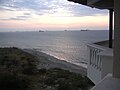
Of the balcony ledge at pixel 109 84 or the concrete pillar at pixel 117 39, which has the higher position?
the concrete pillar at pixel 117 39

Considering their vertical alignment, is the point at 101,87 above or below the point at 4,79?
above

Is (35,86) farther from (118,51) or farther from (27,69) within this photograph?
(118,51)

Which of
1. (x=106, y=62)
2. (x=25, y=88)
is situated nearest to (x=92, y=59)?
(x=106, y=62)

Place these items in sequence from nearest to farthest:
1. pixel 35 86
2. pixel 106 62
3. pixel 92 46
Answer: pixel 106 62 < pixel 92 46 < pixel 35 86

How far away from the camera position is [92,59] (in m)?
8.01

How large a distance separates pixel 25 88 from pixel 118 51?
10.9 meters

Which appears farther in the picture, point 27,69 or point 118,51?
point 27,69

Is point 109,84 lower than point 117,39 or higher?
lower

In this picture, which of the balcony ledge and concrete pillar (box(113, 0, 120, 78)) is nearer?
the balcony ledge

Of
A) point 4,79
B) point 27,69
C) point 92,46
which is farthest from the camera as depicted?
point 27,69

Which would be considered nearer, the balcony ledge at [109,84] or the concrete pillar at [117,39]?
the balcony ledge at [109,84]

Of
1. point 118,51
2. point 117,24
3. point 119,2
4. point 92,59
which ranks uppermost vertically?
point 119,2

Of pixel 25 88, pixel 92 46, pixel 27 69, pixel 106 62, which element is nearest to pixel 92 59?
pixel 92 46

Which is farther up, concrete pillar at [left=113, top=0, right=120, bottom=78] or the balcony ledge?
concrete pillar at [left=113, top=0, right=120, bottom=78]
